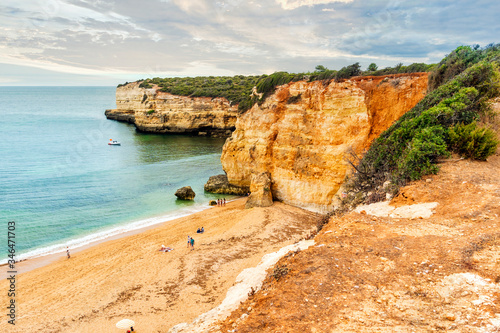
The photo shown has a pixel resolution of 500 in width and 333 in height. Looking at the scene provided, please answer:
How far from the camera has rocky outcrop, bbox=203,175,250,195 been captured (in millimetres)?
28828

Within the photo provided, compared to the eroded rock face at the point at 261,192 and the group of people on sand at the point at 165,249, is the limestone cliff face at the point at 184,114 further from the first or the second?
the group of people on sand at the point at 165,249

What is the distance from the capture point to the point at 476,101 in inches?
440

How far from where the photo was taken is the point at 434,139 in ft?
32.6

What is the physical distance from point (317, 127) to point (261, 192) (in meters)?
6.58

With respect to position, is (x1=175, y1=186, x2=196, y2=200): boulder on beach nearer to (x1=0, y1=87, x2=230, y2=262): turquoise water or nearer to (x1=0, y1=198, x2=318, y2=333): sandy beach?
(x1=0, y1=87, x2=230, y2=262): turquoise water

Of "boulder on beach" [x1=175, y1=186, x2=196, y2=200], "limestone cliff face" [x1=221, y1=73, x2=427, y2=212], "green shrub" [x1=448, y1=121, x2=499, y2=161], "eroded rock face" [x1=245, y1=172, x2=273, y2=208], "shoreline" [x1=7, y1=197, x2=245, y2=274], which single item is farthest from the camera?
"boulder on beach" [x1=175, y1=186, x2=196, y2=200]

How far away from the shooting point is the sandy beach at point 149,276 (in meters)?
11.7

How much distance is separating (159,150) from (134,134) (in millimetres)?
18138

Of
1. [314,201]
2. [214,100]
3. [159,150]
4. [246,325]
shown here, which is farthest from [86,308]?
[214,100]

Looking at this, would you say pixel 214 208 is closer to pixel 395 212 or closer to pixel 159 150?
pixel 395 212

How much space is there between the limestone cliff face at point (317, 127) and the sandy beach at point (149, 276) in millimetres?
2653

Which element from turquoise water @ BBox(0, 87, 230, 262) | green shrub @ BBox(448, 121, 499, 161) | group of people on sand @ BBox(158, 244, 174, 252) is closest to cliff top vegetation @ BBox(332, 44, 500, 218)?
green shrub @ BBox(448, 121, 499, 161)

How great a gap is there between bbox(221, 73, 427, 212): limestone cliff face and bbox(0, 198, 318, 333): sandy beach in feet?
8.70

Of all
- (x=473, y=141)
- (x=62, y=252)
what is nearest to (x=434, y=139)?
(x=473, y=141)
